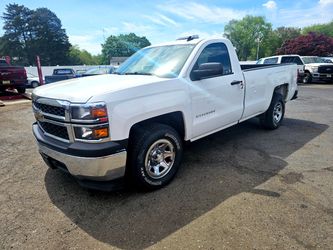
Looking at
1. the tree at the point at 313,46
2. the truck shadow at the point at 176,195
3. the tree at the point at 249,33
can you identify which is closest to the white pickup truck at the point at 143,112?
the truck shadow at the point at 176,195

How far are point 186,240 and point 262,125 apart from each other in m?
4.17

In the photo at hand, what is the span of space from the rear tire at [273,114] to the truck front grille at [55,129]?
4.36 m

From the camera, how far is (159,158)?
3.50m

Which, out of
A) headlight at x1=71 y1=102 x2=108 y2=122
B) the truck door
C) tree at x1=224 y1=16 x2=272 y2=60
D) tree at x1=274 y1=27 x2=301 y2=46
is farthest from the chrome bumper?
tree at x1=224 y1=16 x2=272 y2=60

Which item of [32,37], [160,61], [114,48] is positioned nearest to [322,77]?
[160,61]

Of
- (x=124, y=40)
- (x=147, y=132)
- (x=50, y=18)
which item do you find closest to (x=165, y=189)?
(x=147, y=132)

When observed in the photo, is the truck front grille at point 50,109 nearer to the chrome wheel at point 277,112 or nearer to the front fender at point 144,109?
the front fender at point 144,109

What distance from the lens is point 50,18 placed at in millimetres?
66188

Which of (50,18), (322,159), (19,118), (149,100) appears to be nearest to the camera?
(149,100)

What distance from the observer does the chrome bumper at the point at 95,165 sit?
111 inches

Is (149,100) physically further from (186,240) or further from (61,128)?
(186,240)

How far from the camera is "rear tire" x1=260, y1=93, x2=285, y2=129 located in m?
5.76

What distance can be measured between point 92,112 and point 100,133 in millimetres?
239

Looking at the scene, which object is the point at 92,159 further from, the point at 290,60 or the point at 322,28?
the point at 322,28
